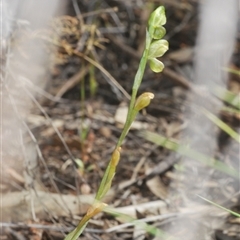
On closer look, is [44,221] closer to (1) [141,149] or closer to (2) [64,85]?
(1) [141,149]

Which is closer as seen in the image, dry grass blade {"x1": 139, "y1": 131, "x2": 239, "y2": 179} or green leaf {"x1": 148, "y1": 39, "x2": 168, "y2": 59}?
green leaf {"x1": 148, "y1": 39, "x2": 168, "y2": 59}

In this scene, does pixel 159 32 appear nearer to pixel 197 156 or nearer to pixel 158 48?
pixel 158 48

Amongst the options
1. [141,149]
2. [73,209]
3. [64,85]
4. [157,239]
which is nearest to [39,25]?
[64,85]

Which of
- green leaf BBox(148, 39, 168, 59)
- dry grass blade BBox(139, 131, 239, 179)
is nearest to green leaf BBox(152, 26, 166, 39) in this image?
green leaf BBox(148, 39, 168, 59)

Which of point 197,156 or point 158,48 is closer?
point 158,48

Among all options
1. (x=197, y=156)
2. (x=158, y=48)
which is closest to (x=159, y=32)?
(x=158, y=48)

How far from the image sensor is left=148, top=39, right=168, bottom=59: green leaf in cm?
80

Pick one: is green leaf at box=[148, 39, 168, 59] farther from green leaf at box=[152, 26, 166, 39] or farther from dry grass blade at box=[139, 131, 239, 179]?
dry grass blade at box=[139, 131, 239, 179]

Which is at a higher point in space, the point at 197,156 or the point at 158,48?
the point at 158,48

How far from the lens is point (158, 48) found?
2.65 ft

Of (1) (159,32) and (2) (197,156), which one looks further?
(2) (197,156)

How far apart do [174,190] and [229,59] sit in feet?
2.85

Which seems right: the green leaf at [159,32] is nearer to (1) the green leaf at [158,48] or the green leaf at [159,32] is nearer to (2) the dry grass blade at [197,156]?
(1) the green leaf at [158,48]

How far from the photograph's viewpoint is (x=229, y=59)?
7.46ft
